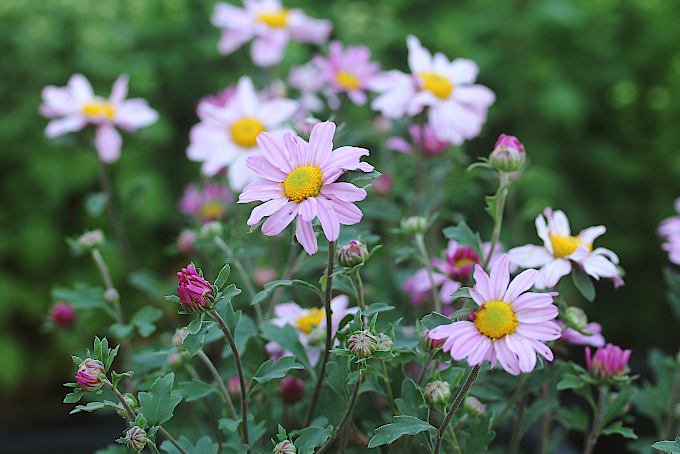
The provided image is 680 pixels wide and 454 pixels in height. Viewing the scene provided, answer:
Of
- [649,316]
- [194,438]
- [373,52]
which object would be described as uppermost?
[373,52]

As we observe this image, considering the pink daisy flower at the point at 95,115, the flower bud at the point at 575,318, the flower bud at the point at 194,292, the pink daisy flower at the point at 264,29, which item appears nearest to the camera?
the flower bud at the point at 194,292

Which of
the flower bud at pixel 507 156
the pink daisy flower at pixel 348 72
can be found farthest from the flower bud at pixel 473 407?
the pink daisy flower at pixel 348 72

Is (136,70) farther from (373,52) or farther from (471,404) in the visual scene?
(471,404)

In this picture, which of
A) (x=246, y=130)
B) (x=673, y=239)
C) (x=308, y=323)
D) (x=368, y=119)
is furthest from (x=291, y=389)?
(x=368, y=119)

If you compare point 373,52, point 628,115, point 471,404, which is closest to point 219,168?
point 471,404

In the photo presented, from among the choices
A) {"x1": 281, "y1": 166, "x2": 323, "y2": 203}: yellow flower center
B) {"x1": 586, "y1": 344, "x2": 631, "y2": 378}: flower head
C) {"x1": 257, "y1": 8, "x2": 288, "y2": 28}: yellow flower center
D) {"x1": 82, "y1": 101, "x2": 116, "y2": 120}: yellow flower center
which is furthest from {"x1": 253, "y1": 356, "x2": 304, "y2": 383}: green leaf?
{"x1": 257, "y1": 8, "x2": 288, "y2": 28}: yellow flower center

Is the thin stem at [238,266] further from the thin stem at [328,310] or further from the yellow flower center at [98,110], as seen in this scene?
the yellow flower center at [98,110]
